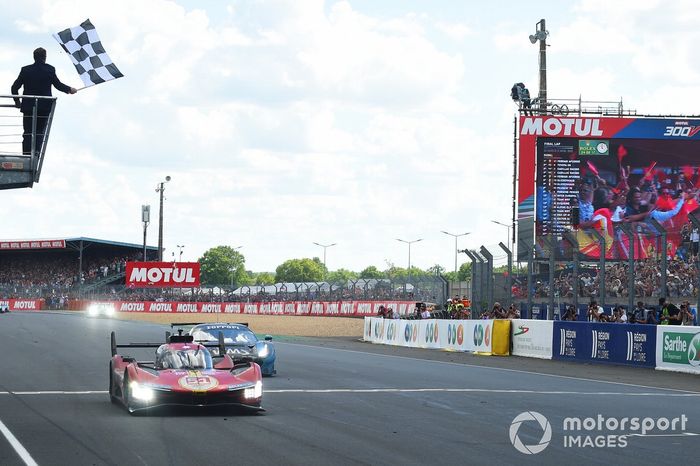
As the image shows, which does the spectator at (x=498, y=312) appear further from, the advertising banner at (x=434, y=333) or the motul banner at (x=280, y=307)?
the motul banner at (x=280, y=307)

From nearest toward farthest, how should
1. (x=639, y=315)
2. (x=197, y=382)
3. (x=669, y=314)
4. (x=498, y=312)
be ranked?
(x=197, y=382), (x=669, y=314), (x=639, y=315), (x=498, y=312)

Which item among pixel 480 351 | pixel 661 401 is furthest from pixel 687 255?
pixel 661 401

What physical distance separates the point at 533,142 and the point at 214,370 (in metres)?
31.7

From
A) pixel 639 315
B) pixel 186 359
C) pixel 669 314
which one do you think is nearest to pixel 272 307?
pixel 639 315

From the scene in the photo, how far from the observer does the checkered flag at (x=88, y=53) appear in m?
12.9

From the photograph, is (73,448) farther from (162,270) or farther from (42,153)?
(162,270)

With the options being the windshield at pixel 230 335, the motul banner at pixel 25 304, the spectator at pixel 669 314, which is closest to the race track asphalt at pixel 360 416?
the windshield at pixel 230 335

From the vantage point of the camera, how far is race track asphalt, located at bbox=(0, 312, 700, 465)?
1099cm

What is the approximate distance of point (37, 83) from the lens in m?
12.7

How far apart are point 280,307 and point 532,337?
145ft

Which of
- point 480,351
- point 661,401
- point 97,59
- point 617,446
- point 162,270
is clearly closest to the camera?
point 617,446

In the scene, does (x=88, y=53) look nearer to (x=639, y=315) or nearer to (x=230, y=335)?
(x=230, y=335)

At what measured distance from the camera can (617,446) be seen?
11969 mm

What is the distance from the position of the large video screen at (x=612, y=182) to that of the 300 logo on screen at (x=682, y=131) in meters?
0.23
